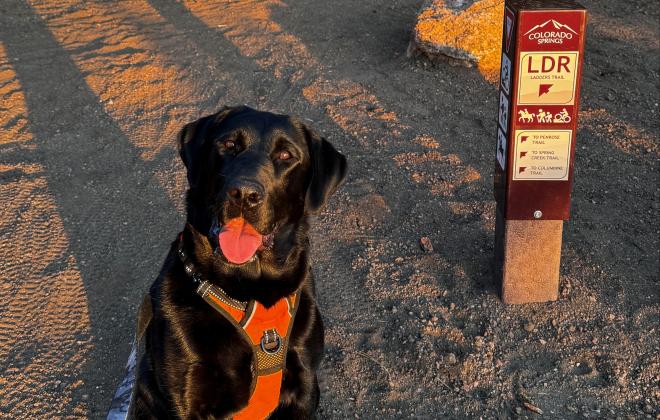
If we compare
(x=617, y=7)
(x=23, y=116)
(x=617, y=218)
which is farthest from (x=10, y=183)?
(x=617, y=7)

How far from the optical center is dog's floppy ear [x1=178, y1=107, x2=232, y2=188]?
3270 millimetres

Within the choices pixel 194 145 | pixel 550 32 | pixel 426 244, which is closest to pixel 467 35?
pixel 426 244

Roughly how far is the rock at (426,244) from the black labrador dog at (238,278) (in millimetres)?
1836

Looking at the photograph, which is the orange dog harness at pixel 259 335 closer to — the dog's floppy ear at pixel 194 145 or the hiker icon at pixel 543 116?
the dog's floppy ear at pixel 194 145

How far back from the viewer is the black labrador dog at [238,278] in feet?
10.2

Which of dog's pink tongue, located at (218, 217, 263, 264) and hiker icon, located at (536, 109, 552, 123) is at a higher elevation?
dog's pink tongue, located at (218, 217, 263, 264)

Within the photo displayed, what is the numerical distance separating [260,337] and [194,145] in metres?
0.84

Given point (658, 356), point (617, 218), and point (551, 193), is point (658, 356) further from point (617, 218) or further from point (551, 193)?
point (617, 218)

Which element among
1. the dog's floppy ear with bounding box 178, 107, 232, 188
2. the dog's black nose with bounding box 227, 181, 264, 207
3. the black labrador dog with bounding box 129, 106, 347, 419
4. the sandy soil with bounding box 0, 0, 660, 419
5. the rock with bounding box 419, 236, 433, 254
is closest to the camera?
the dog's black nose with bounding box 227, 181, 264, 207

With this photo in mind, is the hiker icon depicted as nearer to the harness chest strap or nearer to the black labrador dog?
the black labrador dog

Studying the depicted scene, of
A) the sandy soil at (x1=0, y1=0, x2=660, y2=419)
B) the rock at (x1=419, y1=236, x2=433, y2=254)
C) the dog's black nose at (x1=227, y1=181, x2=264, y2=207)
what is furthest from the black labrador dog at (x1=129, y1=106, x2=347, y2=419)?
the rock at (x1=419, y1=236, x2=433, y2=254)

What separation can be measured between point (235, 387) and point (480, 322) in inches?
74.6

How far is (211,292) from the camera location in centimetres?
314

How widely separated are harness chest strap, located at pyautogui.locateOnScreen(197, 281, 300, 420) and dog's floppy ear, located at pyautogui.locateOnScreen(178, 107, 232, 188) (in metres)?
0.45
